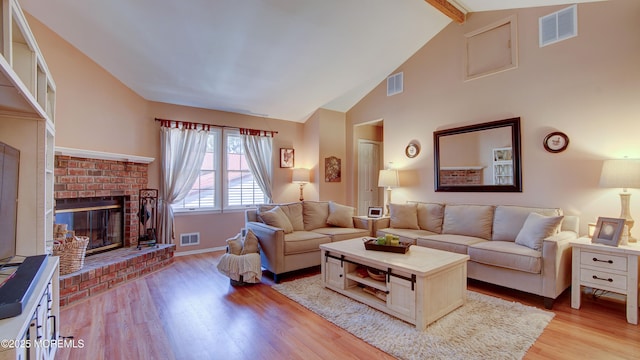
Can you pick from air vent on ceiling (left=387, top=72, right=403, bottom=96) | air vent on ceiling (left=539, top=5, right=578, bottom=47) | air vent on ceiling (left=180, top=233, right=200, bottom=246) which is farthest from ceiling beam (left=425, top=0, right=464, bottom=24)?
air vent on ceiling (left=180, top=233, right=200, bottom=246)

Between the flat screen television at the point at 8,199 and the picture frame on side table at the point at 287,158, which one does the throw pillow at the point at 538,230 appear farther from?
the flat screen television at the point at 8,199

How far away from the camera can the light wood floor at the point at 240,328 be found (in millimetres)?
2064

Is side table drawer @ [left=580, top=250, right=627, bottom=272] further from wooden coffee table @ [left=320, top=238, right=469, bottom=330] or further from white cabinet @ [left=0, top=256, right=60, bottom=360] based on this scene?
white cabinet @ [left=0, top=256, right=60, bottom=360]

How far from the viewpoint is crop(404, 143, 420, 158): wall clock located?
4867 mm

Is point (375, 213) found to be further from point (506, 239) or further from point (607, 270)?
point (607, 270)

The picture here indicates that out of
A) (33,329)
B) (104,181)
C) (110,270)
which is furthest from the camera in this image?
(104,181)

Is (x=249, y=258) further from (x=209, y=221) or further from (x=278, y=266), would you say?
(x=209, y=221)

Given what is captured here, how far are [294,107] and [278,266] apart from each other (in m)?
3.13

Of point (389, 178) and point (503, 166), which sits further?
point (389, 178)

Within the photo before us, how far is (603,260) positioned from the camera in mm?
2594

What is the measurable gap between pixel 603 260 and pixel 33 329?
159 inches

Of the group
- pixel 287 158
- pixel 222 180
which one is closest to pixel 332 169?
pixel 287 158

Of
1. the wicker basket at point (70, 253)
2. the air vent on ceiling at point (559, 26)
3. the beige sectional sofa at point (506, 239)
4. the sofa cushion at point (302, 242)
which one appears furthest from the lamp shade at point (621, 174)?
the wicker basket at point (70, 253)

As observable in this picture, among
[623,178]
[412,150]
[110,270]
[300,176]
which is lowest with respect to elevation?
[110,270]
